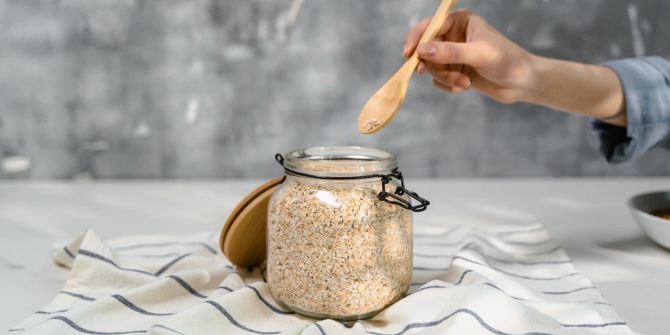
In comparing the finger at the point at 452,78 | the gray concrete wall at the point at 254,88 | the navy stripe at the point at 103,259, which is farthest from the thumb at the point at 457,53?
the gray concrete wall at the point at 254,88

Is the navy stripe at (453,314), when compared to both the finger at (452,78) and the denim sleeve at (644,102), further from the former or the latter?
the denim sleeve at (644,102)

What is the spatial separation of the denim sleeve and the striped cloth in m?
0.23

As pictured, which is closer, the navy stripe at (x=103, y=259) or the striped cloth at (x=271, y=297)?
the striped cloth at (x=271, y=297)

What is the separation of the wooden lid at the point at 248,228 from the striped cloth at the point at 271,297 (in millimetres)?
26

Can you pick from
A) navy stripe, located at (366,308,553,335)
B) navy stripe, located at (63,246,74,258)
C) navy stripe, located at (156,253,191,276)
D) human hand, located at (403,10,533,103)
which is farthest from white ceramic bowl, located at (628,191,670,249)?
navy stripe, located at (63,246,74,258)

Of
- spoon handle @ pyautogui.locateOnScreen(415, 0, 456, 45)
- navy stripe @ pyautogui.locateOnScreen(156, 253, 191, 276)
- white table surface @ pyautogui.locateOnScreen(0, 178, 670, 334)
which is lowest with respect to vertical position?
white table surface @ pyautogui.locateOnScreen(0, 178, 670, 334)

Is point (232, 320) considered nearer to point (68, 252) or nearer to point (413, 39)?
point (68, 252)

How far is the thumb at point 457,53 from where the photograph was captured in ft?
2.82

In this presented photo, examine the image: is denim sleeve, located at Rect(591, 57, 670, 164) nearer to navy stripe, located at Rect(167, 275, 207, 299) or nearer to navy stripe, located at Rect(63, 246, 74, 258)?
navy stripe, located at Rect(167, 275, 207, 299)

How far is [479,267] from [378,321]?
18 centimetres

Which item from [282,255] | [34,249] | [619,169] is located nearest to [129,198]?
[34,249]

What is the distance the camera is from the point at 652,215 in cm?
104

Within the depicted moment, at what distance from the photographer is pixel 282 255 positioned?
0.76m

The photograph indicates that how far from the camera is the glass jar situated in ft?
2.39
